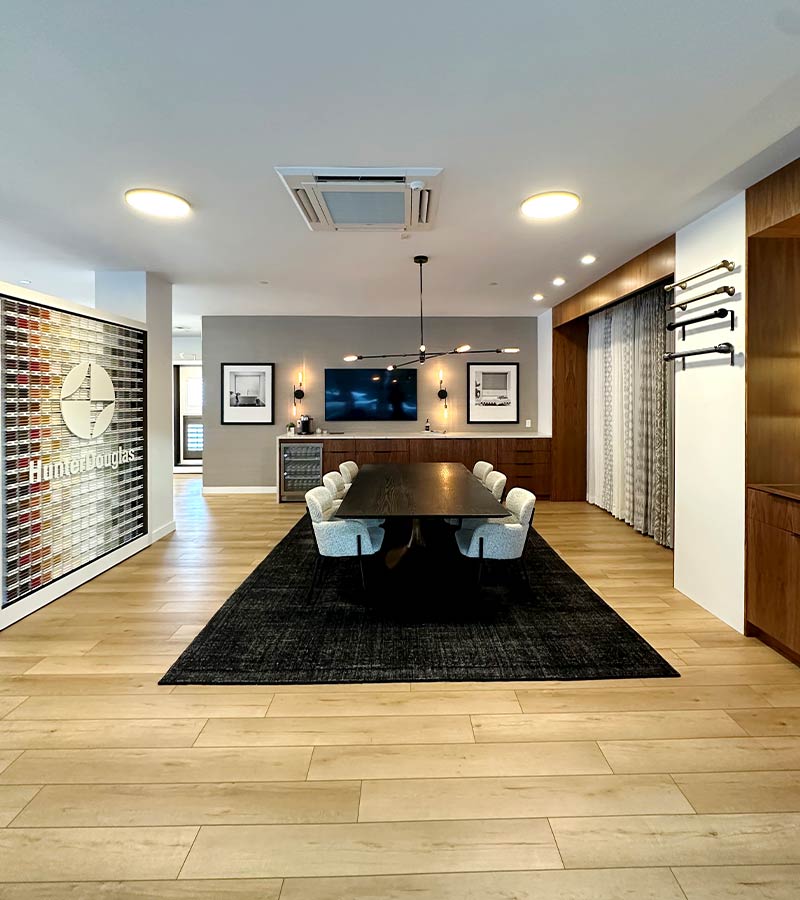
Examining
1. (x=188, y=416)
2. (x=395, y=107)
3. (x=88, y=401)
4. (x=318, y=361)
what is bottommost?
(x=88, y=401)

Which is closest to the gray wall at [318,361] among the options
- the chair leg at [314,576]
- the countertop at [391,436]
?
the countertop at [391,436]

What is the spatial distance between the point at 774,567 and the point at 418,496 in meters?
2.14

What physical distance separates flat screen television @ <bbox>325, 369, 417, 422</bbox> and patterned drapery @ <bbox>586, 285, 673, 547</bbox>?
A: 8.91ft

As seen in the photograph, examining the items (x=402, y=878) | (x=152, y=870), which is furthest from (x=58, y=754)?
(x=402, y=878)

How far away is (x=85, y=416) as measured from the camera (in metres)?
4.25

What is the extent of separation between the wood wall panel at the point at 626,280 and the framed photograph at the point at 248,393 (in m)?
4.23

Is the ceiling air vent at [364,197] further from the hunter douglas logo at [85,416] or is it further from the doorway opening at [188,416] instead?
the doorway opening at [188,416]

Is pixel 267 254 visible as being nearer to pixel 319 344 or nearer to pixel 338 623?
pixel 338 623

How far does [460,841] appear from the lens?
1.68 meters

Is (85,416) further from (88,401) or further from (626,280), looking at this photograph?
(626,280)

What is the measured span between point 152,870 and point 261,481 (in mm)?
6802

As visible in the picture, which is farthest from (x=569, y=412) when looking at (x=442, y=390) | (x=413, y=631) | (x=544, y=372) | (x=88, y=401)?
(x=88, y=401)

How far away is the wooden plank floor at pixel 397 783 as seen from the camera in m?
1.56

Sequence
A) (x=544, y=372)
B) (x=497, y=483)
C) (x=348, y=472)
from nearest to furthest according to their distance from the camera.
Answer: (x=497, y=483)
(x=348, y=472)
(x=544, y=372)
